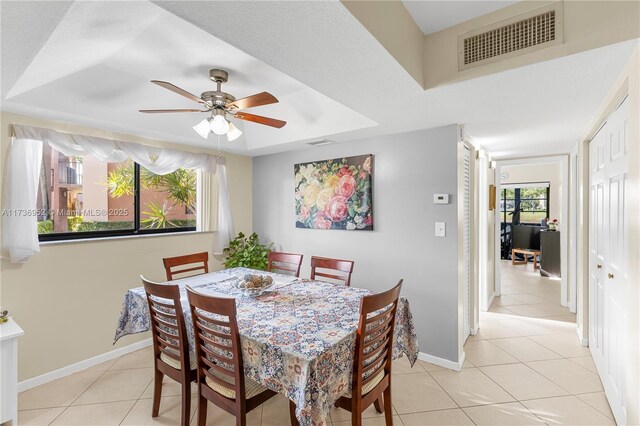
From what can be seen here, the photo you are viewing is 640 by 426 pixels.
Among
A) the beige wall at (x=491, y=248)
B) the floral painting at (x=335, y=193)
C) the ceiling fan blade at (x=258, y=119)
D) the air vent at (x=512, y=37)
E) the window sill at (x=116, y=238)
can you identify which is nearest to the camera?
the air vent at (x=512, y=37)

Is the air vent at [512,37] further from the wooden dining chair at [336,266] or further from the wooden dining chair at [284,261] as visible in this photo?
the wooden dining chair at [284,261]

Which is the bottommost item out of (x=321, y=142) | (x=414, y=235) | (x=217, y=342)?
(x=217, y=342)

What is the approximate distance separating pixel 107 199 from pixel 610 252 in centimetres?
434

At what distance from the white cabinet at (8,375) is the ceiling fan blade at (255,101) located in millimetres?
2083

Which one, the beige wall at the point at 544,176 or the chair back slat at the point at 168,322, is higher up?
the beige wall at the point at 544,176

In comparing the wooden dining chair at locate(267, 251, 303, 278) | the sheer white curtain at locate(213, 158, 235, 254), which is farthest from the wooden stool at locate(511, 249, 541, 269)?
the sheer white curtain at locate(213, 158, 235, 254)

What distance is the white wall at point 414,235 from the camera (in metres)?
2.72

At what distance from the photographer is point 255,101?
195 cm

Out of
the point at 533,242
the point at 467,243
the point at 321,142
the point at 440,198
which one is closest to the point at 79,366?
the point at 321,142

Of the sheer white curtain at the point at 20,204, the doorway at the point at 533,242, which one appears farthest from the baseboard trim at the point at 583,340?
the sheer white curtain at the point at 20,204

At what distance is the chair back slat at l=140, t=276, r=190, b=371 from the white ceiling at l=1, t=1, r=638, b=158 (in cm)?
135

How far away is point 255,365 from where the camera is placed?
151 centimetres

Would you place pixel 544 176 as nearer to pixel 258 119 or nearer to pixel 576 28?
pixel 576 28

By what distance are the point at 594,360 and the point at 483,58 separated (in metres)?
2.87
